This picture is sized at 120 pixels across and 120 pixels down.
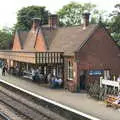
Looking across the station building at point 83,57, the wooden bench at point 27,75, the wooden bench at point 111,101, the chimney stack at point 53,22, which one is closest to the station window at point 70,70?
the station building at point 83,57

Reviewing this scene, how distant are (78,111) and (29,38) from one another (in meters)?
29.8

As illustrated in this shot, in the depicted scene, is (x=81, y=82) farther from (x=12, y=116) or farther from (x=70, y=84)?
(x=12, y=116)

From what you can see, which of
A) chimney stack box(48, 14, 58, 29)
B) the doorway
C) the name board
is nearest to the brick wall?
chimney stack box(48, 14, 58, 29)

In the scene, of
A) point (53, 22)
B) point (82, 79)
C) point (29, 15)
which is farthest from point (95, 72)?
point (29, 15)

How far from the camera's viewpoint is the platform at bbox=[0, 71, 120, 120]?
2153 centimetres

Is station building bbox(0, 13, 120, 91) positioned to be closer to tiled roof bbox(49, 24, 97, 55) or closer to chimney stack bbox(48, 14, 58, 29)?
tiled roof bbox(49, 24, 97, 55)

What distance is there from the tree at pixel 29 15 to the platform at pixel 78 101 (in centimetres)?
5336

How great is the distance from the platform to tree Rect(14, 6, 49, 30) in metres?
53.4

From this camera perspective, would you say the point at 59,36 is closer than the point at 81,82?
No

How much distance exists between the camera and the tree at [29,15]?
9025cm

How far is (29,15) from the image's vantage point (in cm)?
9275

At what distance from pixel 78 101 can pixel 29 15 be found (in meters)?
67.4

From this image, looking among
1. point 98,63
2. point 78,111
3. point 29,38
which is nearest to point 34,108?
point 78,111

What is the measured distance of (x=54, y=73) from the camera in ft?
122
